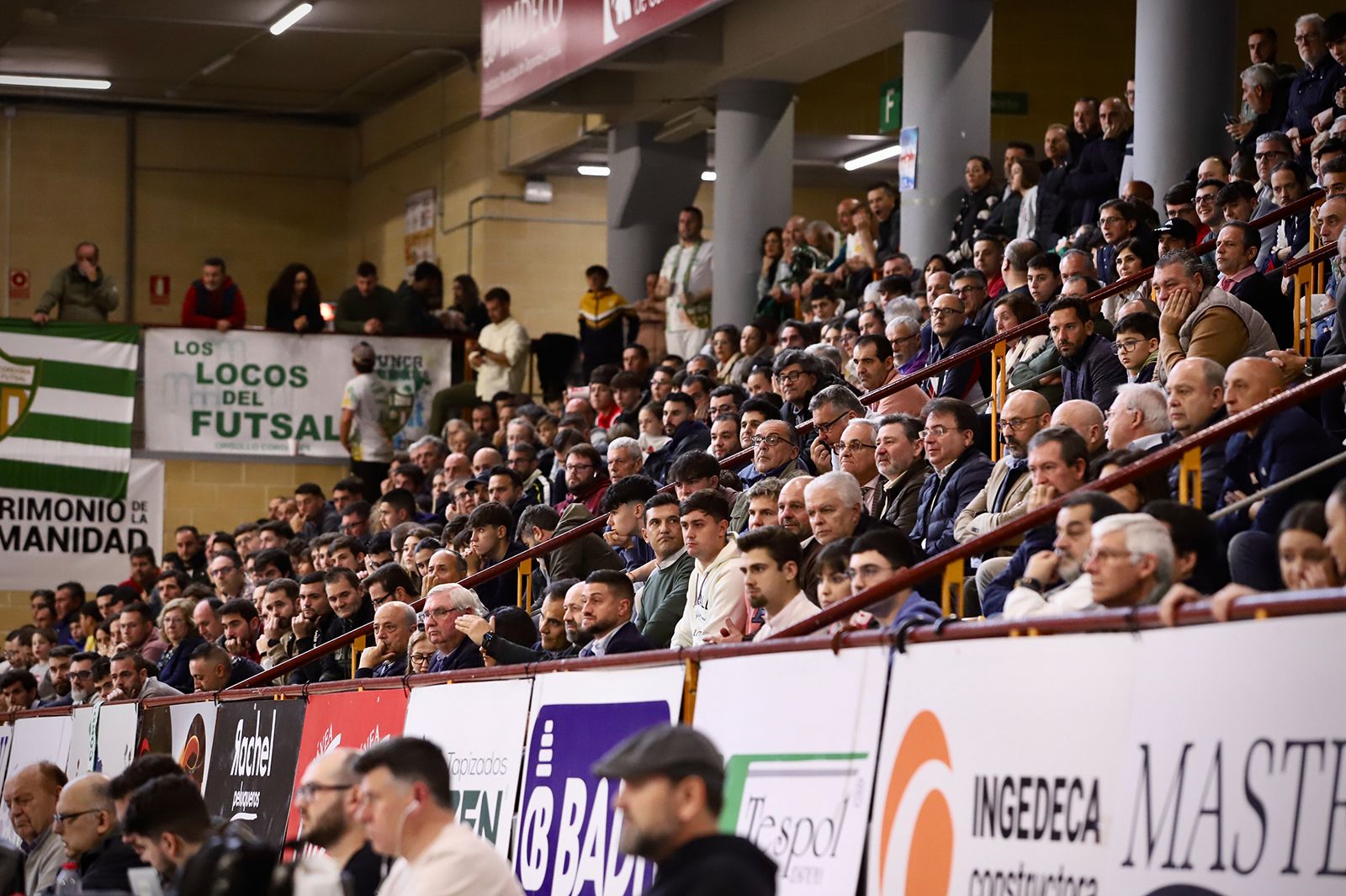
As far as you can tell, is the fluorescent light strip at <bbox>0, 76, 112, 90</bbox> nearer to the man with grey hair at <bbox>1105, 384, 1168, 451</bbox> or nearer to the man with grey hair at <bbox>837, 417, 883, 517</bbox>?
the man with grey hair at <bbox>837, 417, 883, 517</bbox>

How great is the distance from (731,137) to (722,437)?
7830mm

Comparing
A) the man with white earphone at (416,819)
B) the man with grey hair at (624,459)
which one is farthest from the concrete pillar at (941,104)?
the man with white earphone at (416,819)

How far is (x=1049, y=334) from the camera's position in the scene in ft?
33.6

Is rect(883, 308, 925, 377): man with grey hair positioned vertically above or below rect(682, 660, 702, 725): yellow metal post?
above

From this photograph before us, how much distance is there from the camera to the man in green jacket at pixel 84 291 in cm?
2020

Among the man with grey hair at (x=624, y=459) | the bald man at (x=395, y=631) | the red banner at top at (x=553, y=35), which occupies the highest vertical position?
the red banner at top at (x=553, y=35)

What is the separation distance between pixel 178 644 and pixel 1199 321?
305 inches

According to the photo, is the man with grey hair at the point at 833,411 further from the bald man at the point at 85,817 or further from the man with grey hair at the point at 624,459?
the bald man at the point at 85,817

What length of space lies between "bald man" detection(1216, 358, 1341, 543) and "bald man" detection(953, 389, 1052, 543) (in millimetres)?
1190

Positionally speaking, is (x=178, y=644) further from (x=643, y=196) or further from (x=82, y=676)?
(x=643, y=196)

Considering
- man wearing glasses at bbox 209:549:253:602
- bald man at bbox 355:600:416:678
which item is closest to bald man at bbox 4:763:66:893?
bald man at bbox 355:600:416:678

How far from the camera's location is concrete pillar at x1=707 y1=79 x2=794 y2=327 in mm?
18141

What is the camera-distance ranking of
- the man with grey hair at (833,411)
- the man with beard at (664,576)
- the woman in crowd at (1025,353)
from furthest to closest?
the woman in crowd at (1025,353) → the man with grey hair at (833,411) → the man with beard at (664,576)

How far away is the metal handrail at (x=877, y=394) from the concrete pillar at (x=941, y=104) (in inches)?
177
